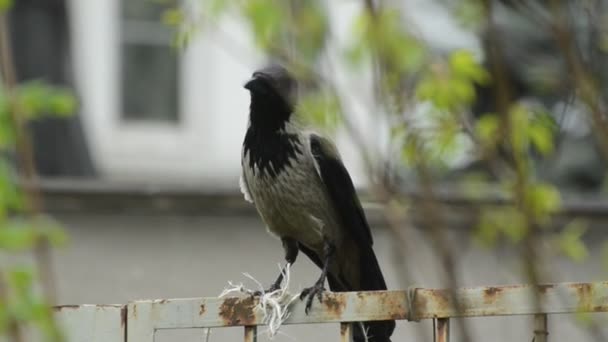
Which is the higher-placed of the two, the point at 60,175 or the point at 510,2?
the point at 60,175

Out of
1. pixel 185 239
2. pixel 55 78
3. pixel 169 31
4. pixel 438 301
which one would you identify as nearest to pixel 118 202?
pixel 185 239

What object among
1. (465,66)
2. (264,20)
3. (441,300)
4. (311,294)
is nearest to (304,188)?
(465,66)

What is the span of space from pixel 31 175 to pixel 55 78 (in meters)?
11.1

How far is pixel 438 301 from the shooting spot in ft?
10.9

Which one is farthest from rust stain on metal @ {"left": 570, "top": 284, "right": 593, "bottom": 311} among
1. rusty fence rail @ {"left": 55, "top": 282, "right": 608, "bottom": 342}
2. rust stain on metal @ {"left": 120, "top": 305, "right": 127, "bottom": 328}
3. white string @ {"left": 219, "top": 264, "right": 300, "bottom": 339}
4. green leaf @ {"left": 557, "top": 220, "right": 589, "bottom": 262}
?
green leaf @ {"left": 557, "top": 220, "right": 589, "bottom": 262}

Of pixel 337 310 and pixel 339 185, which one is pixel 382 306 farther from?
pixel 339 185

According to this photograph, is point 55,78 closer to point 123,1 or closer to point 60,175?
point 60,175

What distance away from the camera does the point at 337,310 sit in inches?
135

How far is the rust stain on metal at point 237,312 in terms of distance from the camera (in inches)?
136

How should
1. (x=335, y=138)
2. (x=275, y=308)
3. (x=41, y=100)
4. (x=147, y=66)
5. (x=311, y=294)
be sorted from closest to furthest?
(x=335, y=138) → (x=41, y=100) → (x=275, y=308) → (x=311, y=294) → (x=147, y=66)

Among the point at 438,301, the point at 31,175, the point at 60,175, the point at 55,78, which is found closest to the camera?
the point at 31,175

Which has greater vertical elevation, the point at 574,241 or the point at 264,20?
the point at 264,20

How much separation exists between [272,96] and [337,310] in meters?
1.69

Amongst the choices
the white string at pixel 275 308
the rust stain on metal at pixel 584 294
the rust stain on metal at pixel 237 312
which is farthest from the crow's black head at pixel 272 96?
the rust stain on metal at pixel 584 294
